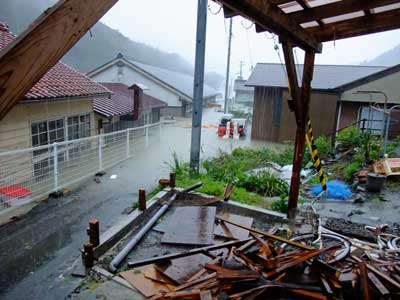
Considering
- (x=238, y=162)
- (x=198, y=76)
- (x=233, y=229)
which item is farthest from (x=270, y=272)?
(x=238, y=162)

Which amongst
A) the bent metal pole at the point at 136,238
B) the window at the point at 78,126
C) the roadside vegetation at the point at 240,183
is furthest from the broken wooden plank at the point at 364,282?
the window at the point at 78,126

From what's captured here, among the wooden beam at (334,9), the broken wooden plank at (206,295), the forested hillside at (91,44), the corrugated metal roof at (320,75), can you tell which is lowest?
the broken wooden plank at (206,295)

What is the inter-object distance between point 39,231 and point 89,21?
4.59 meters

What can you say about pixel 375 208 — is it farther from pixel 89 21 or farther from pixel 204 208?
pixel 89 21

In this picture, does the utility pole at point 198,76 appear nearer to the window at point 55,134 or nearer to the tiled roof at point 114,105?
the window at point 55,134

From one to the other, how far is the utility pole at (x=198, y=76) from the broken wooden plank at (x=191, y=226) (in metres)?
2.37

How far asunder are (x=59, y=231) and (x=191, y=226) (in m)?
2.18

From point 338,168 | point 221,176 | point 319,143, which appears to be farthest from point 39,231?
point 319,143

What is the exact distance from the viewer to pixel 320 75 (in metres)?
16.0

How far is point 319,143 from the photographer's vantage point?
10.8 meters

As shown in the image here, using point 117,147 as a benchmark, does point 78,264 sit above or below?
below

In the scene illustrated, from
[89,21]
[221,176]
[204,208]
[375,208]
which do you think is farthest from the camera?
[221,176]

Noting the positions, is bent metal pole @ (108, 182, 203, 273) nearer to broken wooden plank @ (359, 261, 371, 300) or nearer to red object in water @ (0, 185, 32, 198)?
broken wooden plank @ (359, 261, 371, 300)

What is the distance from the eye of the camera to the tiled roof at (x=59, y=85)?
7.50 meters
